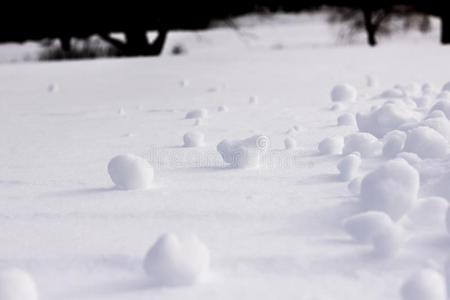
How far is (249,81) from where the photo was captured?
5.14 meters

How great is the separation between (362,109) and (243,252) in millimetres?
2202

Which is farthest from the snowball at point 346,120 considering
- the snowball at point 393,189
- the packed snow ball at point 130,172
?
the snowball at point 393,189

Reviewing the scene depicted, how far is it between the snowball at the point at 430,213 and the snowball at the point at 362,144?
0.59 m

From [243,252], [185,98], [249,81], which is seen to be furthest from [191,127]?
[249,81]

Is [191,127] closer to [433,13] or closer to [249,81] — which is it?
[249,81]

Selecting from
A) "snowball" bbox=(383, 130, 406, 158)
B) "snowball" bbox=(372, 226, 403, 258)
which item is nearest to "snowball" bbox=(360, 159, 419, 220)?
"snowball" bbox=(372, 226, 403, 258)

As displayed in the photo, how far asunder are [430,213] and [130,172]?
0.71 metres

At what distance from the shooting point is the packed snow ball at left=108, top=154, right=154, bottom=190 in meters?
1.49

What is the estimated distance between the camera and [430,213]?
1.19m

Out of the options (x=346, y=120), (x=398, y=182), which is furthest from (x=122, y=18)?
(x=398, y=182)

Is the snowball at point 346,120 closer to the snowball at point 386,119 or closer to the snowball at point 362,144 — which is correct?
the snowball at point 386,119

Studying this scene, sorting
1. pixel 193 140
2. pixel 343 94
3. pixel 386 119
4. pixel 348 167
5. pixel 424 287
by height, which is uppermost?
pixel 424 287

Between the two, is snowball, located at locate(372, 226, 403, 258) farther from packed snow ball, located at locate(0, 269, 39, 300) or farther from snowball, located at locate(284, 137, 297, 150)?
snowball, located at locate(284, 137, 297, 150)

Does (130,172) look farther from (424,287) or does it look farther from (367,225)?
(424,287)
